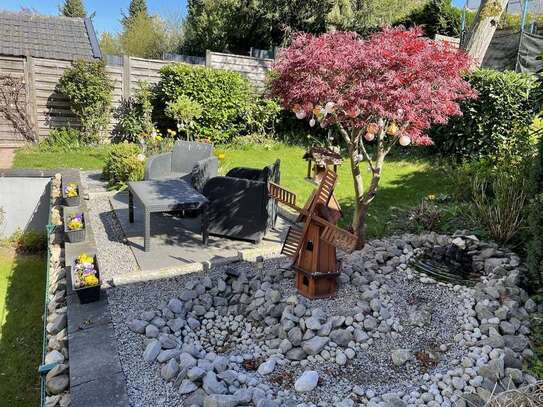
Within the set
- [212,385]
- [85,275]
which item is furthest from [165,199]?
[212,385]

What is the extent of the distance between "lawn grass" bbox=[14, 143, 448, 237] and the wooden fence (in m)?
0.78

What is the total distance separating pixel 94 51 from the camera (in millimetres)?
10516

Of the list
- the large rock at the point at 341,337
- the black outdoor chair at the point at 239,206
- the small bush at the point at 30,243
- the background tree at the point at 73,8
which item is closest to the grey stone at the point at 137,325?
the large rock at the point at 341,337

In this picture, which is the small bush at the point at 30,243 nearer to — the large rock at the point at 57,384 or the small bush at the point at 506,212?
the large rock at the point at 57,384

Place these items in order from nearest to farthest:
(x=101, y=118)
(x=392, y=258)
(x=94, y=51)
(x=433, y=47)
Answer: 1. (x=433, y=47)
2. (x=392, y=258)
3. (x=101, y=118)
4. (x=94, y=51)

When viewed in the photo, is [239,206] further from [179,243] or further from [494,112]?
[494,112]

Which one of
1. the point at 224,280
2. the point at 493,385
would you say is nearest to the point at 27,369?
the point at 224,280

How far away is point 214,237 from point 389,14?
16.8m

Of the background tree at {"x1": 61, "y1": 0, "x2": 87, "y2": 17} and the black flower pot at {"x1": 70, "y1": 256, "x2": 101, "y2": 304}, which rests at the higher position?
the background tree at {"x1": 61, "y1": 0, "x2": 87, "y2": 17}

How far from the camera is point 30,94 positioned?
30.7ft

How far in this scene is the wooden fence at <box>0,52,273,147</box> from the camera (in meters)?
9.30

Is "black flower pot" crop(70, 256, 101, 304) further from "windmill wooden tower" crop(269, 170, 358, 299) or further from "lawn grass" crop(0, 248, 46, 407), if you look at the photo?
"windmill wooden tower" crop(269, 170, 358, 299)

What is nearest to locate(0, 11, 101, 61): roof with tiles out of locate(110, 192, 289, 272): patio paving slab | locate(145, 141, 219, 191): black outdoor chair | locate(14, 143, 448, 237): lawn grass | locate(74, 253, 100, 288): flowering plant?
locate(14, 143, 448, 237): lawn grass

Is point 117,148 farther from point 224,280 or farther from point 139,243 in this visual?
point 224,280
